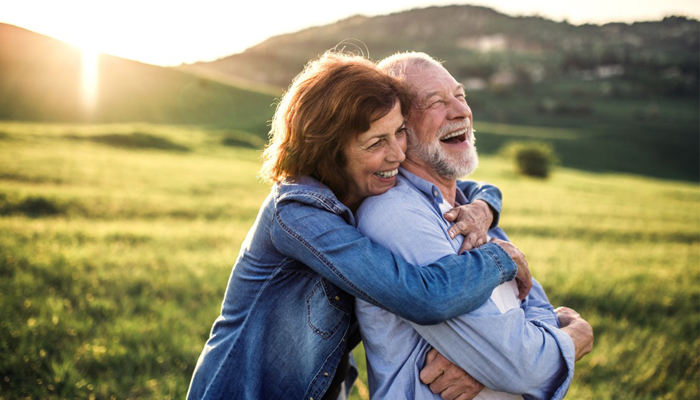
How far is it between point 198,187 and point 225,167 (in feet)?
22.0

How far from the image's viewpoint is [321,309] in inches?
92.7

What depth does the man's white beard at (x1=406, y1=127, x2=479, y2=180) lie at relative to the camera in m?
3.03

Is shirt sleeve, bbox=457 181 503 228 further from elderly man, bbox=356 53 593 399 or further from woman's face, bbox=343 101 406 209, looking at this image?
woman's face, bbox=343 101 406 209

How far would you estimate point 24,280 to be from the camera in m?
4.96

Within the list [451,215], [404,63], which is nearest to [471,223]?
[451,215]

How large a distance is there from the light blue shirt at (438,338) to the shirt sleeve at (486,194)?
0.67 meters

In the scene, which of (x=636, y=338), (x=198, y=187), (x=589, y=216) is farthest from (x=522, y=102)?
(x=636, y=338)

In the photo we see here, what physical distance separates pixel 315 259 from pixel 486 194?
64.1 inches

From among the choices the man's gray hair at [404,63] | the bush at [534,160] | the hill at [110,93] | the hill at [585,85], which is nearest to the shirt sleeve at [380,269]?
the man's gray hair at [404,63]

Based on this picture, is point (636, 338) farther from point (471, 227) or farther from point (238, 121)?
point (238, 121)

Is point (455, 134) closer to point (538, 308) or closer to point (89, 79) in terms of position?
point (538, 308)

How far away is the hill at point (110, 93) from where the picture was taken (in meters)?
41.0

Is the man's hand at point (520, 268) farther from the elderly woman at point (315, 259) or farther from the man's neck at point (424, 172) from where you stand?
the man's neck at point (424, 172)

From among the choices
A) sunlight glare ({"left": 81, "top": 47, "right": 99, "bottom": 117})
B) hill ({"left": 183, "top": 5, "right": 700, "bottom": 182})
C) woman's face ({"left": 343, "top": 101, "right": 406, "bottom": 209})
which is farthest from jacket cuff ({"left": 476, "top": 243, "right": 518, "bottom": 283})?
sunlight glare ({"left": 81, "top": 47, "right": 99, "bottom": 117})
